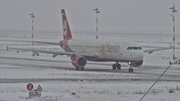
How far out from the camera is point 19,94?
27031 mm

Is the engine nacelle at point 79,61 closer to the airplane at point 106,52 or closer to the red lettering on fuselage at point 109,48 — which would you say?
the airplane at point 106,52

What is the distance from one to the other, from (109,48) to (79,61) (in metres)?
3.03

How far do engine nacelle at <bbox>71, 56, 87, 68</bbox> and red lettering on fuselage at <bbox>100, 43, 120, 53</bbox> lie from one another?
2211mm

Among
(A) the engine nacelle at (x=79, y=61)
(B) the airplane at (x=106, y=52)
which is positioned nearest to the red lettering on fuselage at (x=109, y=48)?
(B) the airplane at (x=106, y=52)

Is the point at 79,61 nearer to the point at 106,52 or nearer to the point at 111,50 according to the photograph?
the point at 106,52

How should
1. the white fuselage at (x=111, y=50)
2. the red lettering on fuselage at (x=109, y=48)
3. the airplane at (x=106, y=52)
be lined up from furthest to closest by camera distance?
the red lettering on fuselage at (x=109, y=48) → the airplane at (x=106, y=52) → the white fuselage at (x=111, y=50)

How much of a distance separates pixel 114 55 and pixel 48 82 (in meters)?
13.5

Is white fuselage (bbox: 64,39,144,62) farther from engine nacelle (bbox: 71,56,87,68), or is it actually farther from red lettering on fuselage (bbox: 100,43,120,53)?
engine nacelle (bbox: 71,56,87,68)

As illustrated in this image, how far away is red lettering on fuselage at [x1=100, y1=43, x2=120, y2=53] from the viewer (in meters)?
46.0

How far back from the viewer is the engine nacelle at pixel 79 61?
151ft

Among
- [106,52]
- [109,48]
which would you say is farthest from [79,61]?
[109,48]

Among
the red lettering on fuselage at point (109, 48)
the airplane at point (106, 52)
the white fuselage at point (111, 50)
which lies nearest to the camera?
the white fuselage at point (111, 50)

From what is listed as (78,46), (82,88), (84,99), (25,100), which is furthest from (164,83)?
(78,46)

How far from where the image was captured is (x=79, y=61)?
46.4m
